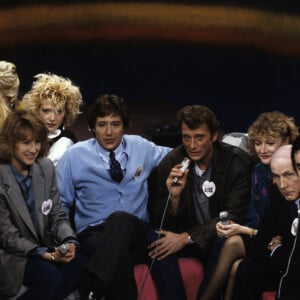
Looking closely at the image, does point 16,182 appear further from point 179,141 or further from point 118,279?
point 179,141

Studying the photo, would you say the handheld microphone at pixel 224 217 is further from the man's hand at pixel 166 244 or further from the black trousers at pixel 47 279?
the black trousers at pixel 47 279

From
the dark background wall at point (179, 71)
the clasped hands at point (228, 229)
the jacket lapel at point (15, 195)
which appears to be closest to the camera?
the jacket lapel at point (15, 195)

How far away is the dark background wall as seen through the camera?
4.45 metres

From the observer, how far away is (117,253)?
105 inches

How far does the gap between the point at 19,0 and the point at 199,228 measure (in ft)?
8.05

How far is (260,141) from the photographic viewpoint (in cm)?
288

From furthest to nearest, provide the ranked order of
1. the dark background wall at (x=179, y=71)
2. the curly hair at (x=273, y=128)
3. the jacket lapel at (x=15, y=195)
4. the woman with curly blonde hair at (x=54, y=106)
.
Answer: the dark background wall at (x=179, y=71), the woman with curly blonde hair at (x=54, y=106), the curly hair at (x=273, y=128), the jacket lapel at (x=15, y=195)

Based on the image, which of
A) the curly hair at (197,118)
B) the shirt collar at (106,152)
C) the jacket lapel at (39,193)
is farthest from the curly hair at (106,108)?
the jacket lapel at (39,193)

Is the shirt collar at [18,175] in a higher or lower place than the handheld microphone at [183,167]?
lower

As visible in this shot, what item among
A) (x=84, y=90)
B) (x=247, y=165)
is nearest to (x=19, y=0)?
(x=84, y=90)

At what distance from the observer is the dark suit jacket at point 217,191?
290cm

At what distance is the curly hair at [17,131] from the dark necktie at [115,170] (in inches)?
13.8

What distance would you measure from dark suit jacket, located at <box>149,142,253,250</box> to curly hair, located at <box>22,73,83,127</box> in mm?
571

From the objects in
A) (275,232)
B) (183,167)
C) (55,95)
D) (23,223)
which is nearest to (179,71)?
(55,95)
